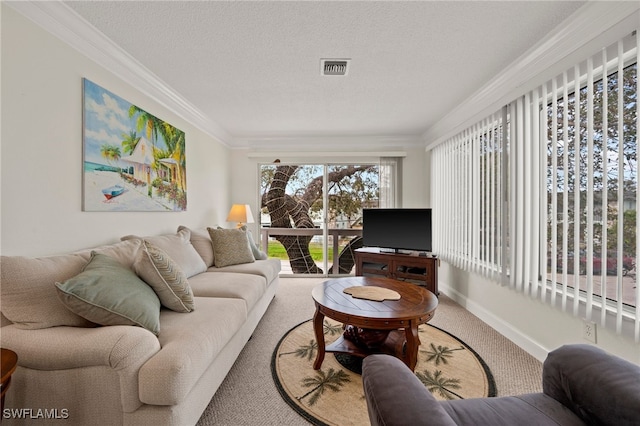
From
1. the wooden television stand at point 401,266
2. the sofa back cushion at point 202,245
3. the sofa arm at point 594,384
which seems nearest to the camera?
the sofa arm at point 594,384

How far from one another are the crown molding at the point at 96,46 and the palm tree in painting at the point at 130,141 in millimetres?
432

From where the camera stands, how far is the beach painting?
6.21 feet

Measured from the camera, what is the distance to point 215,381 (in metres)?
1.53

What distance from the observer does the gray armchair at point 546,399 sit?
756 millimetres

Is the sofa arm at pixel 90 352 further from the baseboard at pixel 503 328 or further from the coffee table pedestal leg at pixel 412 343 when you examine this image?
the baseboard at pixel 503 328

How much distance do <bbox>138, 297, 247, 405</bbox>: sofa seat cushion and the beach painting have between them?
1102mm

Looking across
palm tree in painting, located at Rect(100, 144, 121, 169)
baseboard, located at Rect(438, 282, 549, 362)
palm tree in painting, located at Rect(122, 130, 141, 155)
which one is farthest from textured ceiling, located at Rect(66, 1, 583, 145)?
baseboard, located at Rect(438, 282, 549, 362)

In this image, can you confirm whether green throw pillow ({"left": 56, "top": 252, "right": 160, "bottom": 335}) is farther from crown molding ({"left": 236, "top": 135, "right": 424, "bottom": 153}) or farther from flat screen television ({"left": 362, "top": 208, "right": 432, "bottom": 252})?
crown molding ({"left": 236, "top": 135, "right": 424, "bottom": 153})

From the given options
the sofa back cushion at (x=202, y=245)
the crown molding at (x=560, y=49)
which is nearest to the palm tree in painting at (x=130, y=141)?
the sofa back cushion at (x=202, y=245)

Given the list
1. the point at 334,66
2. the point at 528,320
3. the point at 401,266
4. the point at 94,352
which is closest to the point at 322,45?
the point at 334,66

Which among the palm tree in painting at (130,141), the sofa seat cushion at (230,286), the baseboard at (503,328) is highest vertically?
the palm tree in painting at (130,141)

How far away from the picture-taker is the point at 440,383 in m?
1.74

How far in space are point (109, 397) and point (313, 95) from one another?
2752 mm

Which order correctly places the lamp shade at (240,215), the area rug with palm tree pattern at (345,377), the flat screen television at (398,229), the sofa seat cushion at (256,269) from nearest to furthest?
1. the area rug with palm tree pattern at (345,377)
2. the sofa seat cushion at (256,269)
3. the flat screen television at (398,229)
4. the lamp shade at (240,215)
